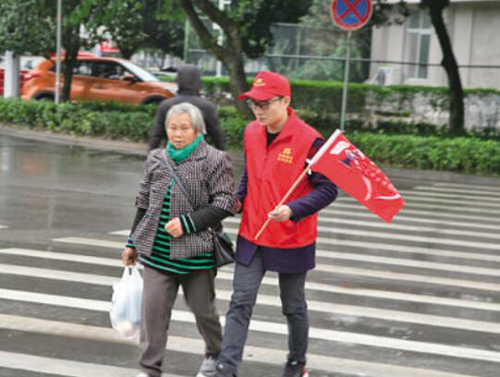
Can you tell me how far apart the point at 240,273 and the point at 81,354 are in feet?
4.07

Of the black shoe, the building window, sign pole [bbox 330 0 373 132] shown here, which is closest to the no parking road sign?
sign pole [bbox 330 0 373 132]

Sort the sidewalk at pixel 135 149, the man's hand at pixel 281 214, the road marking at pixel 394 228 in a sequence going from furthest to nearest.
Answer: the sidewalk at pixel 135 149
the road marking at pixel 394 228
the man's hand at pixel 281 214

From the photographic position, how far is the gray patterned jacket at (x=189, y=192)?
548 centimetres

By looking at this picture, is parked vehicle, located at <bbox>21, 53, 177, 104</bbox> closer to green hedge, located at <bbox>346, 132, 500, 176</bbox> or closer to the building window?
green hedge, located at <bbox>346, 132, 500, 176</bbox>

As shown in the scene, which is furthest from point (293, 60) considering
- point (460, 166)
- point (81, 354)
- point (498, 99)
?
point (81, 354)

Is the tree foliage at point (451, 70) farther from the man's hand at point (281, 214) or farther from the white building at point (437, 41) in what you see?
the man's hand at point (281, 214)

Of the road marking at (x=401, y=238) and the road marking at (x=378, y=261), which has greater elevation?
the road marking at (x=378, y=261)

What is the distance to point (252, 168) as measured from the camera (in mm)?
5609

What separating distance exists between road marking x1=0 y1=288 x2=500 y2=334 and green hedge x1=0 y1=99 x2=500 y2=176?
11362 mm

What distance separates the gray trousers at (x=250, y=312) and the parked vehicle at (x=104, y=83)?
71.9ft

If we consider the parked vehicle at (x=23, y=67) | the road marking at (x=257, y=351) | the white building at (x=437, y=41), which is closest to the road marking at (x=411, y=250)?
the road marking at (x=257, y=351)

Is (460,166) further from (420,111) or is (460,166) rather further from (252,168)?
(252,168)

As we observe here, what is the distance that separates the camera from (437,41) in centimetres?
3562

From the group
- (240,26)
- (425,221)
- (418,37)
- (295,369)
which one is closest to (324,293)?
(295,369)
